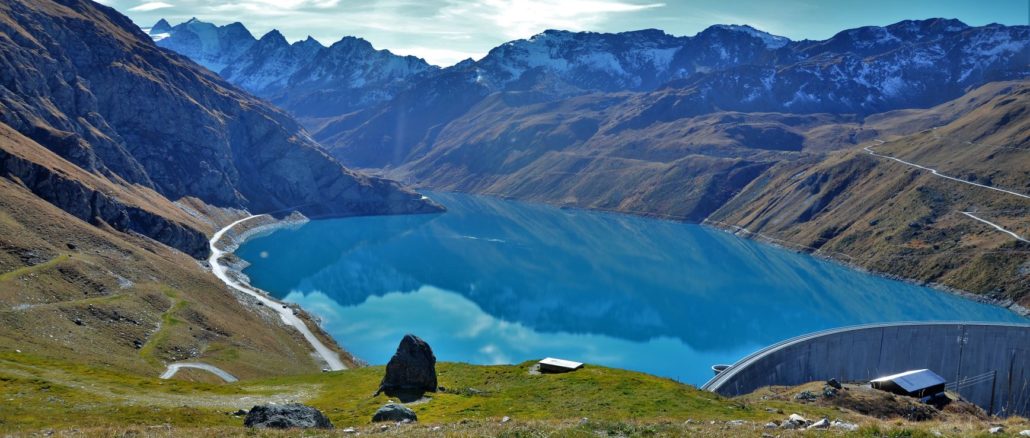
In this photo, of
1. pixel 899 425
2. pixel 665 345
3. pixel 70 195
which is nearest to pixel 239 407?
pixel 899 425

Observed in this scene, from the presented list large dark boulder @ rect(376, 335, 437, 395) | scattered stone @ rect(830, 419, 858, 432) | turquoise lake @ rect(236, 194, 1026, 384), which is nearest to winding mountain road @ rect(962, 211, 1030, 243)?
turquoise lake @ rect(236, 194, 1026, 384)

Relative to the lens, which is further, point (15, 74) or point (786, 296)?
point (15, 74)

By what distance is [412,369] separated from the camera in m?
53.3

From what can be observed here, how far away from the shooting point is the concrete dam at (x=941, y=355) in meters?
90.5

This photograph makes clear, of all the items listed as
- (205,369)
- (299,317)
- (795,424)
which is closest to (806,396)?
(795,424)

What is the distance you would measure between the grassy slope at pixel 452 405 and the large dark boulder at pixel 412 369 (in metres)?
1.85

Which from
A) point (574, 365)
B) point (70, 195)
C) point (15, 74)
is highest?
point (15, 74)

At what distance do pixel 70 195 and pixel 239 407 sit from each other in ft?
386

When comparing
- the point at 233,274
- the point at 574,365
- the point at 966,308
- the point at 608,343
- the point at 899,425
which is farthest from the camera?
the point at 233,274

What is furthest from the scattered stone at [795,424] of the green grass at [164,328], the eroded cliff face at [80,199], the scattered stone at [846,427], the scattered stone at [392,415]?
the eroded cliff face at [80,199]

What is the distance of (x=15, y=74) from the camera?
654 ft

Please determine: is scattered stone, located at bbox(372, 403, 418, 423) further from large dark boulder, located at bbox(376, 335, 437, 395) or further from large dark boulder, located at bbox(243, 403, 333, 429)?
large dark boulder, located at bbox(376, 335, 437, 395)

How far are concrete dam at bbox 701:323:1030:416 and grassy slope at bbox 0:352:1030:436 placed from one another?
30.6m

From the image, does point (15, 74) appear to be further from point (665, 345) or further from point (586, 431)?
point (586, 431)
